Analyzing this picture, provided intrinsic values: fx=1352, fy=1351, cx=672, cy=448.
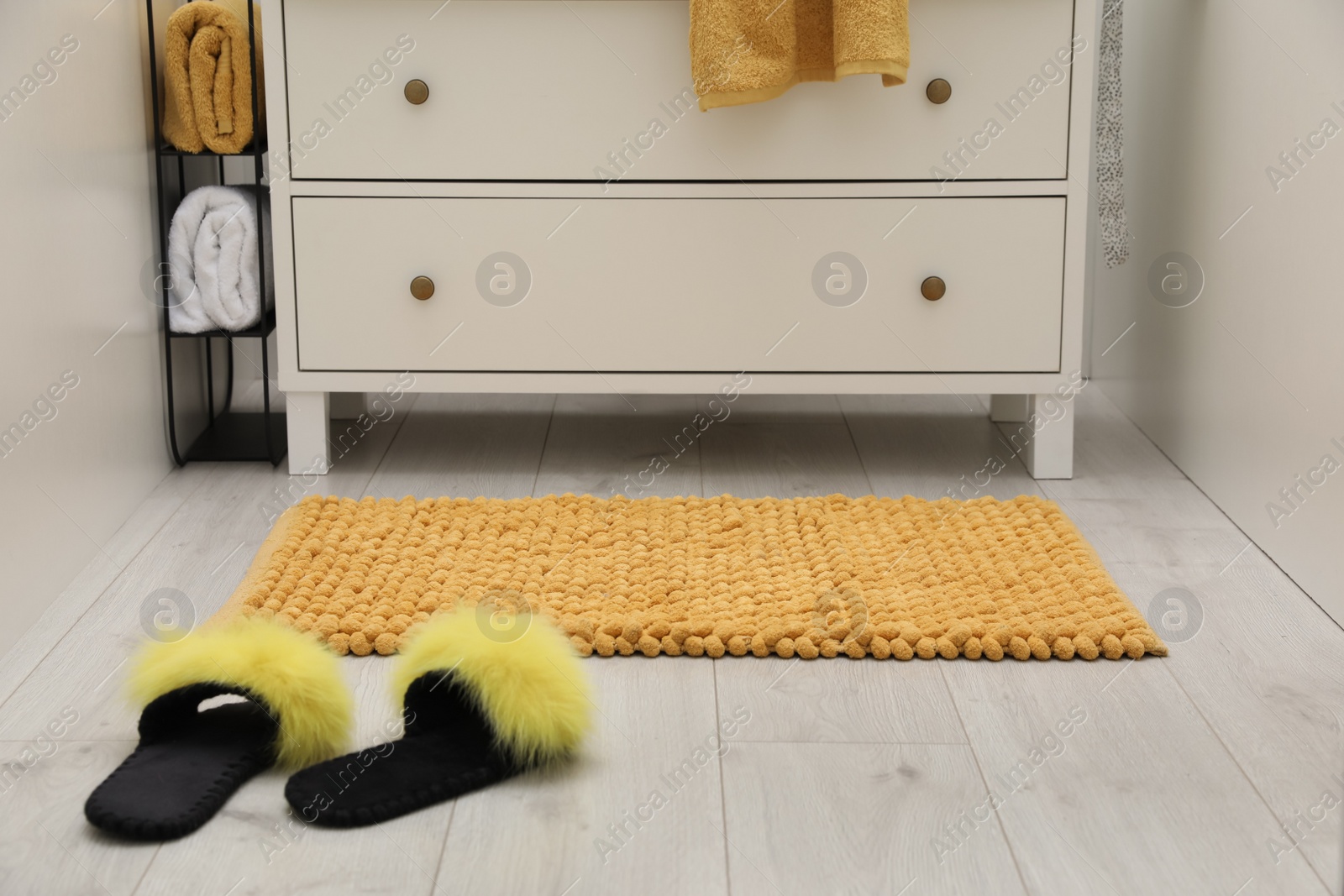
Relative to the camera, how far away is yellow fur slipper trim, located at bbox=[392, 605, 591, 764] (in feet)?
3.30

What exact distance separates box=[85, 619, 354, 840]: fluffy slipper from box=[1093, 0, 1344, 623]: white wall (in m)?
0.96

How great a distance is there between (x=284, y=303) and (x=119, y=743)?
2.53ft

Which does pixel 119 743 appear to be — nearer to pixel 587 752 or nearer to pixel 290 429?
pixel 587 752

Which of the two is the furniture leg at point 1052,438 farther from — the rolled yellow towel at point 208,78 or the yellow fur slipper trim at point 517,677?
the rolled yellow towel at point 208,78

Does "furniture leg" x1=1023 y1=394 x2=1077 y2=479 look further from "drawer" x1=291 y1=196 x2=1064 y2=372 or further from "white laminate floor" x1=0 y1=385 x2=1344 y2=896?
"white laminate floor" x1=0 y1=385 x2=1344 y2=896

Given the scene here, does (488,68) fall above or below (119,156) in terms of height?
above

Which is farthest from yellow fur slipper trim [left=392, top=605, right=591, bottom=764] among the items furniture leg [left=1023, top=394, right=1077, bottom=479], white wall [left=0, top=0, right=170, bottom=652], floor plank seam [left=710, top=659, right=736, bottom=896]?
furniture leg [left=1023, top=394, right=1077, bottom=479]

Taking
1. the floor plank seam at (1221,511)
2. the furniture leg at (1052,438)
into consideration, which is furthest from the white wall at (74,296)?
the floor plank seam at (1221,511)

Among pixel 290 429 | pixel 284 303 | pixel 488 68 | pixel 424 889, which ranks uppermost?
pixel 488 68

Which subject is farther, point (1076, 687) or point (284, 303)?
point (284, 303)

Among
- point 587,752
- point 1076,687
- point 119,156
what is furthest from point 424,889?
point 119,156

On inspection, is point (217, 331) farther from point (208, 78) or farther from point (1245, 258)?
point (1245, 258)

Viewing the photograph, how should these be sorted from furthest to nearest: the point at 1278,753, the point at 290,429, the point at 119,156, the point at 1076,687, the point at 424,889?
the point at 290,429 < the point at 119,156 < the point at 1076,687 < the point at 1278,753 < the point at 424,889

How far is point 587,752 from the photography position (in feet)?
3.49
